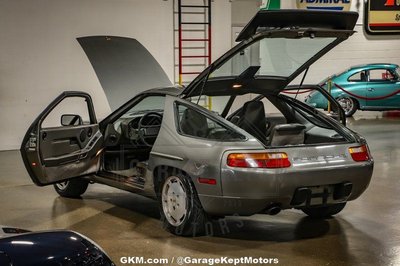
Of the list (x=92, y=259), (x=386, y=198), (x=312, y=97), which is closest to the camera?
(x=92, y=259)

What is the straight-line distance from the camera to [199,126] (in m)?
5.71

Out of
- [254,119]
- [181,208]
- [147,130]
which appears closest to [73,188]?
[147,130]

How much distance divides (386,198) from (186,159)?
2.86 m

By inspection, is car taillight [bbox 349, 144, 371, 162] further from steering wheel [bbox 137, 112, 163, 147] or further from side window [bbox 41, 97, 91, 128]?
side window [bbox 41, 97, 91, 128]

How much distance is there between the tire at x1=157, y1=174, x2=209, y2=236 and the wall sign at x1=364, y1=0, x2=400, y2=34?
1276 cm

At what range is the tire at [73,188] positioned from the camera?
722 centimetres

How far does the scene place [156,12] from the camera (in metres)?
12.8

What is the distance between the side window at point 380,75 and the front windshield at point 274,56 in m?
10.6

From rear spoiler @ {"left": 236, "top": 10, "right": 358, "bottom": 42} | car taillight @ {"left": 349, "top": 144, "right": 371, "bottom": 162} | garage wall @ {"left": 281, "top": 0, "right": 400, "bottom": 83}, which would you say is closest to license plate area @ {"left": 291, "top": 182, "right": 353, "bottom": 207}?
car taillight @ {"left": 349, "top": 144, "right": 371, "bottom": 162}

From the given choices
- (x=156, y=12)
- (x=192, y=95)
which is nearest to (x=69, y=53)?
(x=156, y=12)

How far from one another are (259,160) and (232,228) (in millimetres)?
1022

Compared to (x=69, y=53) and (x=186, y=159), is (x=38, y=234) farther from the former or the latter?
(x=69, y=53)

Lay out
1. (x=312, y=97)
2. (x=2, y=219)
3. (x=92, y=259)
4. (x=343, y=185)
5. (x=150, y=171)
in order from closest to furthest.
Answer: (x=92, y=259) < (x=343, y=185) < (x=150, y=171) < (x=2, y=219) < (x=312, y=97)

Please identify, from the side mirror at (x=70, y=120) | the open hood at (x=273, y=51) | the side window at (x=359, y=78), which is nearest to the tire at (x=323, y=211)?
the open hood at (x=273, y=51)
